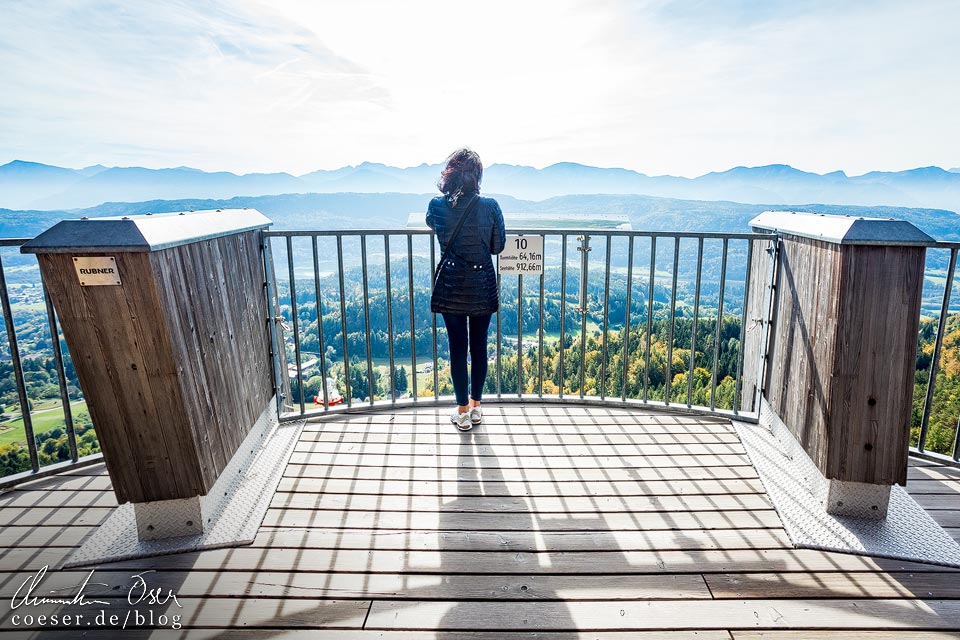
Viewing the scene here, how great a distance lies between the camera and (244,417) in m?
3.06

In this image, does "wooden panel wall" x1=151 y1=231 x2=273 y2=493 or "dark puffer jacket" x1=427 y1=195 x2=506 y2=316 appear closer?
"wooden panel wall" x1=151 y1=231 x2=273 y2=493

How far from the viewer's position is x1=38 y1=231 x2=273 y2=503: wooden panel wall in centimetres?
198

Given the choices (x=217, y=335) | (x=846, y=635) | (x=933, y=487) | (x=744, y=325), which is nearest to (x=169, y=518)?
(x=217, y=335)

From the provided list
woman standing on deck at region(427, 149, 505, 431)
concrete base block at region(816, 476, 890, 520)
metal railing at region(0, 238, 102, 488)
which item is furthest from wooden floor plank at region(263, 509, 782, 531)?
metal railing at region(0, 238, 102, 488)

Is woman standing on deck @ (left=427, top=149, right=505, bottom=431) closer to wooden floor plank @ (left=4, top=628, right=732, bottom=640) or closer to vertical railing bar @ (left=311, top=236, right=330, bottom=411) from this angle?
vertical railing bar @ (left=311, top=236, right=330, bottom=411)

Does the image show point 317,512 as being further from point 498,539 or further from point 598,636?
point 598,636

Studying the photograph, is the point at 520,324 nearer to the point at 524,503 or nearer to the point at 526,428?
the point at 526,428

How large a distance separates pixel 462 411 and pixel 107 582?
224 centimetres

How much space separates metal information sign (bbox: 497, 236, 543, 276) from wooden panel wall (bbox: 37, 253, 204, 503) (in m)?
2.40

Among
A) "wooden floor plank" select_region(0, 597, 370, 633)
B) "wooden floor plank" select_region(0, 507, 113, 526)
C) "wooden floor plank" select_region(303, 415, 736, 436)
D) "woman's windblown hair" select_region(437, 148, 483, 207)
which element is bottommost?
"wooden floor plank" select_region(303, 415, 736, 436)

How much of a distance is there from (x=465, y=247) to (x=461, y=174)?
47cm

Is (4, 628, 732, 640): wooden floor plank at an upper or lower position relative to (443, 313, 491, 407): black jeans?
lower

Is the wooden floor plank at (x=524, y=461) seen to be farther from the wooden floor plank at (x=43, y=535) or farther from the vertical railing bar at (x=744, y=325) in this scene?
the wooden floor plank at (x=43, y=535)

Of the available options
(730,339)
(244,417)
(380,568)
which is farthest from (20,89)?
(730,339)
